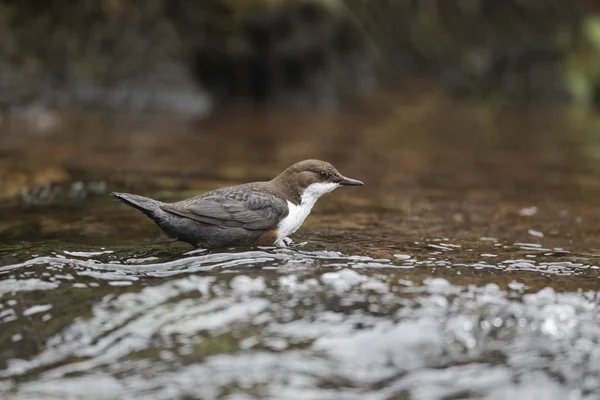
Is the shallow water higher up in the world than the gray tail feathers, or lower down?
lower down

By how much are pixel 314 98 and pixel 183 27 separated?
2.59 metres

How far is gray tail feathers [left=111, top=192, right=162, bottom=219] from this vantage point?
14.2 ft

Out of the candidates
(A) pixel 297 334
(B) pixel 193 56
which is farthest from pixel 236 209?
(B) pixel 193 56

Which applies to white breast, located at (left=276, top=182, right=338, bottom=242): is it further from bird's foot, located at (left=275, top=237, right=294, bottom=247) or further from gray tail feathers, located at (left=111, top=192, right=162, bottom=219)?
gray tail feathers, located at (left=111, top=192, right=162, bottom=219)

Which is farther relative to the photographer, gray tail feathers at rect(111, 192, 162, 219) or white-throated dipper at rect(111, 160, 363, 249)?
white-throated dipper at rect(111, 160, 363, 249)

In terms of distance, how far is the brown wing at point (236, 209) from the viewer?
4.58 metres

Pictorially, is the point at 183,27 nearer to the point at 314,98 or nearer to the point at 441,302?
the point at 314,98

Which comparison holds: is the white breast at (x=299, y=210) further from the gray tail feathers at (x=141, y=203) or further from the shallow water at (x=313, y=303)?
the gray tail feathers at (x=141, y=203)

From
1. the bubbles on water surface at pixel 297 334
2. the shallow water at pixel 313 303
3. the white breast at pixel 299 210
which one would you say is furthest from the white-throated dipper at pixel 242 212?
the bubbles on water surface at pixel 297 334

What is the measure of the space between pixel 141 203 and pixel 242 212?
0.58m

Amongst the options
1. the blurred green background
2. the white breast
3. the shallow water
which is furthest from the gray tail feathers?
the blurred green background

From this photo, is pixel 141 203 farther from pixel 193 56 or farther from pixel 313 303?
pixel 193 56

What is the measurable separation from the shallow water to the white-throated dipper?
0.40ft

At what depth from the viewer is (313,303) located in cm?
380
